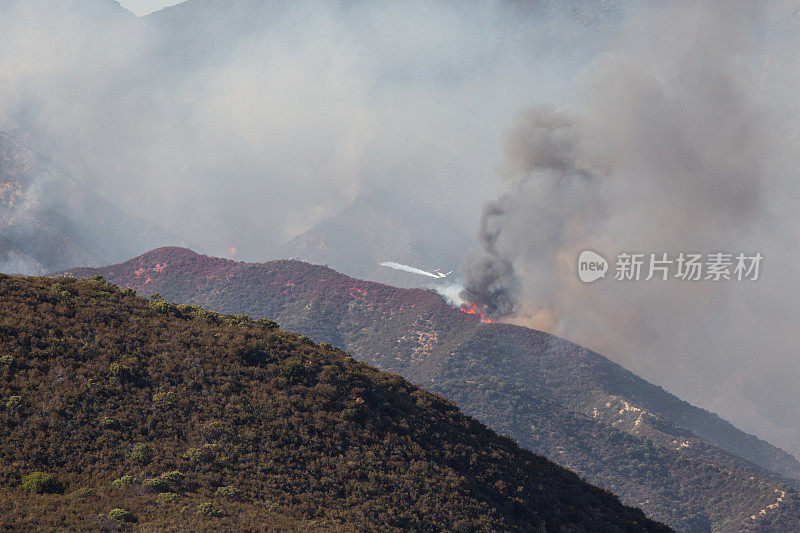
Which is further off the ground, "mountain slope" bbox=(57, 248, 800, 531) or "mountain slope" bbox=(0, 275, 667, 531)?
"mountain slope" bbox=(57, 248, 800, 531)

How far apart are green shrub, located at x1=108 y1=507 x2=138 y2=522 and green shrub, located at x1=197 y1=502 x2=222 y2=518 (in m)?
2.83

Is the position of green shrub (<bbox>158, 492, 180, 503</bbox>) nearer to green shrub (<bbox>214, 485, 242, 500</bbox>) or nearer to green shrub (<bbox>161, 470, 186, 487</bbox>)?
green shrub (<bbox>161, 470, 186, 487</bbox>)

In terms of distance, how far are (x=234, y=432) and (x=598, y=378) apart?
10380cm

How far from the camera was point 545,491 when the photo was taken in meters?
43.8

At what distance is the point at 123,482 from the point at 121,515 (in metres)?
3.86

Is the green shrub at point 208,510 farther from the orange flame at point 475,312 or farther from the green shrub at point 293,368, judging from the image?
the orange flame at point 475,312

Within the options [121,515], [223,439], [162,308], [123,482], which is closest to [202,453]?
[223,439]

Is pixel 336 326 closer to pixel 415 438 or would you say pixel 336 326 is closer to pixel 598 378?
pixel 598 378

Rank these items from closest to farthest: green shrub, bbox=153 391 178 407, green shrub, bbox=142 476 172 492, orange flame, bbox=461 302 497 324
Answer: green shrub, bbox=142 476 172 492 → green shrub, bbox=153 391 178 407 → orange flame, bbox=461 302 497 324

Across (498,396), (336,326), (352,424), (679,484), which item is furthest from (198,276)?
(352,424)

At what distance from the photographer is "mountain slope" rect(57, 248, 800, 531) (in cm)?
9444

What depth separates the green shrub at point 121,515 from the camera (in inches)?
→ 1128

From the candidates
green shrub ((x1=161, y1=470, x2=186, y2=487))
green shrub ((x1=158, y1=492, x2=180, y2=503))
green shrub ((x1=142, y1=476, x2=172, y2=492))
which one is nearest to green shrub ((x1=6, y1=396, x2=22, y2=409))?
green shrub ((x1=142, y1=476, x2=172, y2=492))

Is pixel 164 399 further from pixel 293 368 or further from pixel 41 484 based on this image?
pixel 41 484
